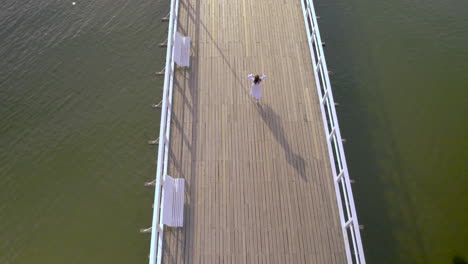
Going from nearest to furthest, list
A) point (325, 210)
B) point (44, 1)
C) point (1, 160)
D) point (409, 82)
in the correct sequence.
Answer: point (325, 210), point (1, 160), point (409, 82), point (44, 1)

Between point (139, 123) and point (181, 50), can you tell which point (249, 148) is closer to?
point (181, 50)

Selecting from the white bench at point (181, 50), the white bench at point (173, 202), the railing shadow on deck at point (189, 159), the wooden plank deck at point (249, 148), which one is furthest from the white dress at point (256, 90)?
the white bench at point (173, 202)

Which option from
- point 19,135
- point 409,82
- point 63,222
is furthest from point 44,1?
point 409,82

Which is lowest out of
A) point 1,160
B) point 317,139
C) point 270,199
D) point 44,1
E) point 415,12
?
point 270,199

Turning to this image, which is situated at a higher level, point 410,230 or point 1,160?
point 1,160

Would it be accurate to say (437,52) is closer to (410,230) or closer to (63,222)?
(410,230)

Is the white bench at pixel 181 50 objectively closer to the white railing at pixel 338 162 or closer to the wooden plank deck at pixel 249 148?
the wooden plank deck at pixel 249 148
